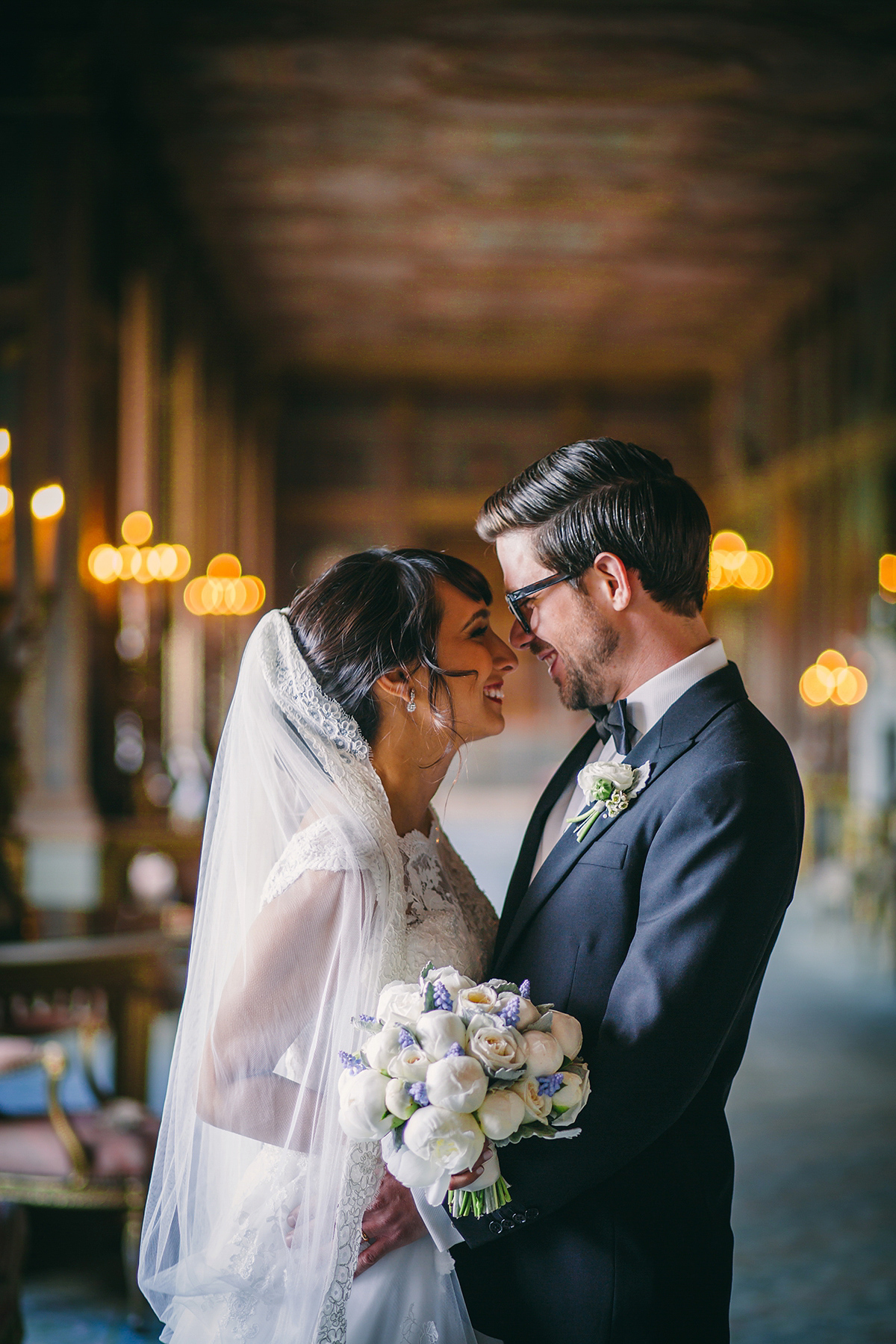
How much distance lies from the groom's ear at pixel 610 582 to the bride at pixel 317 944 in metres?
0.26

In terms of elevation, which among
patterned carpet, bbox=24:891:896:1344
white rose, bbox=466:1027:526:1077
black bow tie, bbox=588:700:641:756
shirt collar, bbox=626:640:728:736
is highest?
shirt collar, bbox=626:640:728:736

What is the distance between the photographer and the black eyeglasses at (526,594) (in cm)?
189

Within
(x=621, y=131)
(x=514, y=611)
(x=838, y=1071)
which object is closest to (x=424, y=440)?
(x=621, y=131)

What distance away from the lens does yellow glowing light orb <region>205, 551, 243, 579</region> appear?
36.3ft

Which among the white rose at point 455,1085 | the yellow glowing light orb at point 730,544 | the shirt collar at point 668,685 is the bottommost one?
the white rose at point 455,1085

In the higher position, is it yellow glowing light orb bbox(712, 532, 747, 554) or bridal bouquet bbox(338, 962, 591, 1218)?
yellow glowing light orb bbox(712, 532, 747, 554)

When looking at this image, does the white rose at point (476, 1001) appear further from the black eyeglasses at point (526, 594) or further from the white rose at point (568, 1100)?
the black eyeglasses at point (526, 594)

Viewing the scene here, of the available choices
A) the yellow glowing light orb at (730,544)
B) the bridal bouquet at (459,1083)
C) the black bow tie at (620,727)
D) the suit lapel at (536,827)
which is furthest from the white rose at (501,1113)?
the yellow glowing light orb at (730,544)

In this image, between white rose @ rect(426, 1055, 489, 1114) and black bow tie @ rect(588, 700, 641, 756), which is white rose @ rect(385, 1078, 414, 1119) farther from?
black bow tie @ rect(588, 700, 641, 756)

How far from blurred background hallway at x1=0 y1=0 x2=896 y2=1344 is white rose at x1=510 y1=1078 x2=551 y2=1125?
1.22 metres

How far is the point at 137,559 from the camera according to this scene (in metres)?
7.47

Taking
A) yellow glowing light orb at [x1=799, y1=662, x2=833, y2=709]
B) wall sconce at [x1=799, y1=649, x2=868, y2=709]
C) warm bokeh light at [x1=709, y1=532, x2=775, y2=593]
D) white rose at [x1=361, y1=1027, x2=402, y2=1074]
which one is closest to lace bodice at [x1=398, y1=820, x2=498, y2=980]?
white rose at [x1=361, y1=1027, x2=402, y2=1074]

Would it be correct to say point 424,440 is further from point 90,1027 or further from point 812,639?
point 90,1027

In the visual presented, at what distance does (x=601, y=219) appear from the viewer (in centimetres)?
1106
